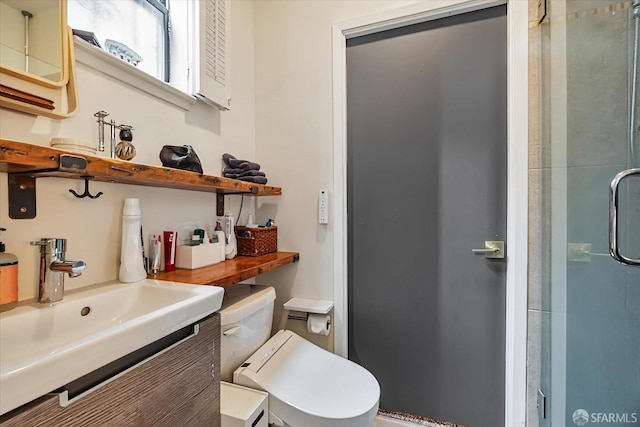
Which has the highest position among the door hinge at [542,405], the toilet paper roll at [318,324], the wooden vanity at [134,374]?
the wooden vanity at [134,374]

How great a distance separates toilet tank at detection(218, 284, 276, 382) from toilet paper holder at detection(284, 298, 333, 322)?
23 cm

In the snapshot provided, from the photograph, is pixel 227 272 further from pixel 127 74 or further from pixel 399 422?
pixel 399 422

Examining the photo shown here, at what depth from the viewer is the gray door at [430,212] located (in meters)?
1.35

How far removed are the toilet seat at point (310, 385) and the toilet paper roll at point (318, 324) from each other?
150mm

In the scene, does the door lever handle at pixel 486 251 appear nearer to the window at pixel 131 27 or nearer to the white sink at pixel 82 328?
the white sink at pixel 82 328

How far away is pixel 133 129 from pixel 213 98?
1.36 feet

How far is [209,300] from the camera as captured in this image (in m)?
0.77

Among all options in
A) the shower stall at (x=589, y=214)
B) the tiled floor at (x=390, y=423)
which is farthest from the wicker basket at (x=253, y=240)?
the shower stall at (x=589, y=214)

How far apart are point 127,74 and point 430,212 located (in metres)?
1.37

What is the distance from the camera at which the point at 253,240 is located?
147 centimetres

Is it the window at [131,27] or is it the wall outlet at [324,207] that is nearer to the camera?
the window at [131,27]

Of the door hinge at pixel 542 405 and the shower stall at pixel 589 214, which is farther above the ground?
the shower stall at pixel 589 214

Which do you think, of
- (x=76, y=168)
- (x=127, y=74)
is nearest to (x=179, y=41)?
(x=127, y=74)

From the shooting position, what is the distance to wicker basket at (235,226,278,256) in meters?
1.48
